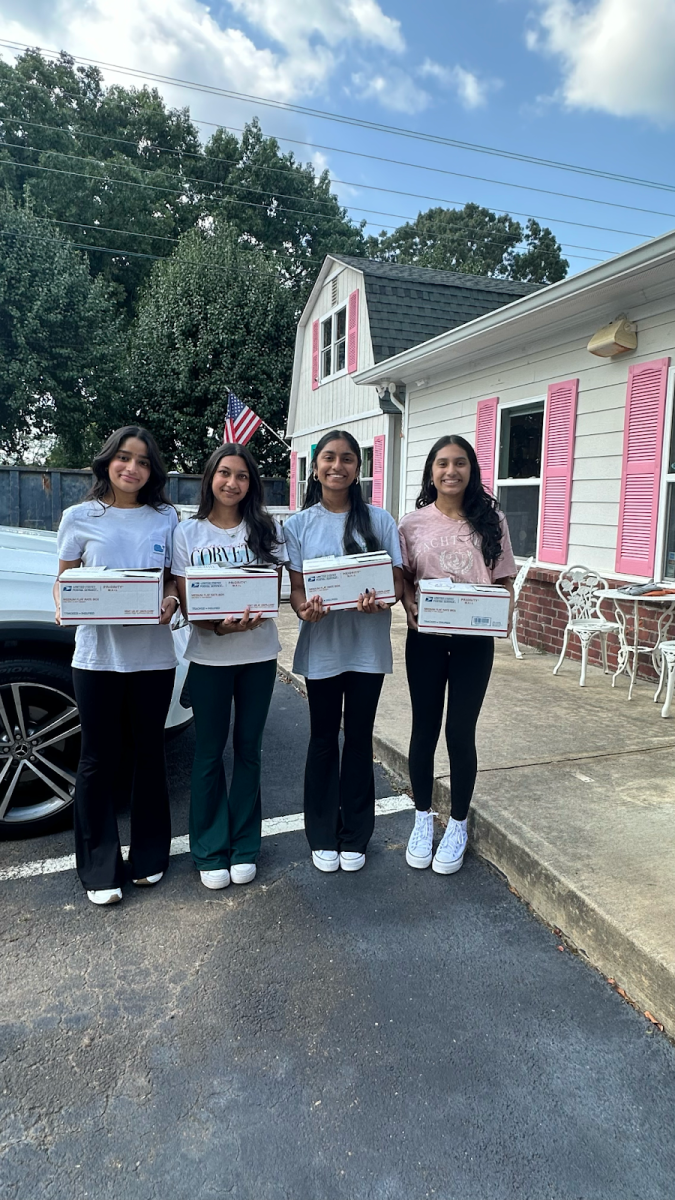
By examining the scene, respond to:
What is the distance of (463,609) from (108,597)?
3.87 ft

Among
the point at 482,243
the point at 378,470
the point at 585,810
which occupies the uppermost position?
the point at 482,243

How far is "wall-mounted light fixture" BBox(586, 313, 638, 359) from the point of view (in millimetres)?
5211

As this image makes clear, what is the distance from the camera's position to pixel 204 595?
7.57 ft

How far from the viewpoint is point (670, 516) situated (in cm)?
510

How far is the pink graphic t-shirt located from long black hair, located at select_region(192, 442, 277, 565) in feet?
1.75

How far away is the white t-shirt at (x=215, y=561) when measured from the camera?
2.46m

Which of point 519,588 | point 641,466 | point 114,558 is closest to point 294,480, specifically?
point 519,588

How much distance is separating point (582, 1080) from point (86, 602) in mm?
1904

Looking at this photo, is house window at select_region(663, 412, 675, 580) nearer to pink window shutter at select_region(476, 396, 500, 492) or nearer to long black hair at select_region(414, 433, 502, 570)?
pink window shutter at select_region(476, 396, 500, 492)

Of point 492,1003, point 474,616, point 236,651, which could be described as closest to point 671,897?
point 492,1003

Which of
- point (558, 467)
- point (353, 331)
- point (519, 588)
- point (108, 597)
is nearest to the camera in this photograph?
point (108, 597)

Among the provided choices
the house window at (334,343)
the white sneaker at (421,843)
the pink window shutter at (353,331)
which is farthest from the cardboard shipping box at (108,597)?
the house window at (334,343)

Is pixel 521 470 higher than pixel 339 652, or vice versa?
pixel 521 470

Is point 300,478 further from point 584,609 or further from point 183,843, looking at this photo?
point 183,843
